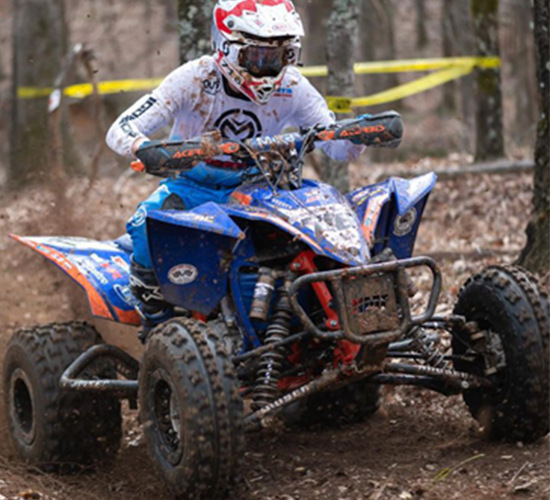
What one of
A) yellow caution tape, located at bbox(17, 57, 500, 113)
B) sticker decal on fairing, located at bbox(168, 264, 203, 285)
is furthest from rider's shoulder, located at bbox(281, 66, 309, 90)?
yellow caution tape, located at bbox(17, 57, 500, 113)

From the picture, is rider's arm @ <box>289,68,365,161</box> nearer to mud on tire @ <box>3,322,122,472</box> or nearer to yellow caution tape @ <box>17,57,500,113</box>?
mud on tire @ <box>3,322,122,472</box>

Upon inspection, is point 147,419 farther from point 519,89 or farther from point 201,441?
point 519,89

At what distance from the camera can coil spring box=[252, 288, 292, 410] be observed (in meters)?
4.69

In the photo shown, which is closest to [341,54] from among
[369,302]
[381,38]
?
[369,302]

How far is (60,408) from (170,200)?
1.24 meters

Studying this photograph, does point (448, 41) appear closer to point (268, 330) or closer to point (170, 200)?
point (170, 200)

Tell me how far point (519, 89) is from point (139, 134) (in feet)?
67.6

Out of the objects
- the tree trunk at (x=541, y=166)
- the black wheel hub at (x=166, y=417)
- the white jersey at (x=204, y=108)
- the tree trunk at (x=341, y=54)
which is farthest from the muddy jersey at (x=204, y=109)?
the tree trunk at (x=341, y=54)

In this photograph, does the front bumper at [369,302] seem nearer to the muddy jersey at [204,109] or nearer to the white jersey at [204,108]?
the muddy jersey at [204,109]

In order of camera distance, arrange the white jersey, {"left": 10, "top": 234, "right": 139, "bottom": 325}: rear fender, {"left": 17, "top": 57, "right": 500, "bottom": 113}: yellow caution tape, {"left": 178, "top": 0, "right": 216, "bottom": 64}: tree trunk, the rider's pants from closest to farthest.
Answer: the rider's pants, the white jersey, {"left": 10, "top": 234, "right": 139, "bottom": 325}: rear fender, {"left": 178, "top": 0, "right": 216, "bottom": 64}: tree trunk, {"left": 17, "top": 57, "right": 500, "bottom": 113}: yellow caution tape

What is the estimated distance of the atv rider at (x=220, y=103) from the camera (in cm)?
514

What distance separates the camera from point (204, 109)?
547 centimetres

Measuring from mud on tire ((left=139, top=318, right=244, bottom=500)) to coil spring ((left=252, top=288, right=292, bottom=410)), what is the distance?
1.02 ft

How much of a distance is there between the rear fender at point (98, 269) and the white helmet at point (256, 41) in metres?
1.28
